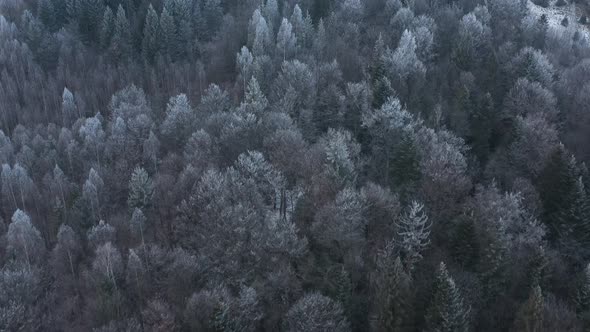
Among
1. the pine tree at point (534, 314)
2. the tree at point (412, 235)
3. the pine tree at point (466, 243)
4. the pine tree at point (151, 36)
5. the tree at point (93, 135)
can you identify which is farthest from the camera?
the pine tree at point (151, 36)

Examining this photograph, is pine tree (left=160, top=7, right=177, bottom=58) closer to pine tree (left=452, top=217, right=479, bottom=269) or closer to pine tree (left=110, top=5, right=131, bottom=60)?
pine tree (left=110, top=5, right=131, bottom=60)

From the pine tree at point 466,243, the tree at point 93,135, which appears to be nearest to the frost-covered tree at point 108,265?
the tree at point 93,135

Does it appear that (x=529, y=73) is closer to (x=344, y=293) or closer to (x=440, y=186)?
(x=440, y=186)

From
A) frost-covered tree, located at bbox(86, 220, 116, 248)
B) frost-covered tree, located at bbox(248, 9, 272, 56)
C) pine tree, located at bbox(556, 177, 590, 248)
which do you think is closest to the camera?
pine tree, located at bbox(556, 177, 590, 248)

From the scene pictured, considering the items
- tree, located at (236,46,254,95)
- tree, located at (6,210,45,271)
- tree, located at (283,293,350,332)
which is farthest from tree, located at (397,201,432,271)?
tree, located at (236,46,254,95)

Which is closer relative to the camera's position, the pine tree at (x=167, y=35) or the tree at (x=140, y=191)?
the tree at (x=140, y=191)

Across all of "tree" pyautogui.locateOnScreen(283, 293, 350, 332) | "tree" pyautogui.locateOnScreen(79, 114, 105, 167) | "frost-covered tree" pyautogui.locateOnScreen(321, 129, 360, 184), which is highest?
"frost-covered tree" pyautogui.locateOnScreen(321, 129, 360, 184)

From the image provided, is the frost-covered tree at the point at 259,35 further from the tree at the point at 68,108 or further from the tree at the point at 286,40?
the tree at the point at 68,108

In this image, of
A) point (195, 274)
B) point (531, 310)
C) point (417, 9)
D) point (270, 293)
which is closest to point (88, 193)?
point (195, 274)
